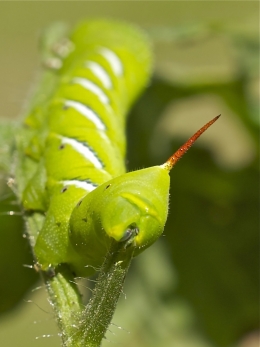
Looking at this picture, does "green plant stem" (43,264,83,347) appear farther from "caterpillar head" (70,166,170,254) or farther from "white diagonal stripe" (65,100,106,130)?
"white diagonal stripe" (65,100,106,130)

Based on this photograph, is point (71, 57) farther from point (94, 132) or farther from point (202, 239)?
point (202, 239)

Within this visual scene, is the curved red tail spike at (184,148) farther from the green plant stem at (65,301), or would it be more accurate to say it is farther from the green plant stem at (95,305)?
the green plant stem at (65,301)

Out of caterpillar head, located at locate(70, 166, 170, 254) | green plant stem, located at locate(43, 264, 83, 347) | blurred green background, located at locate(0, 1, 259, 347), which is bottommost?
blurred green background, located at locate(0, 1, 259, 347)

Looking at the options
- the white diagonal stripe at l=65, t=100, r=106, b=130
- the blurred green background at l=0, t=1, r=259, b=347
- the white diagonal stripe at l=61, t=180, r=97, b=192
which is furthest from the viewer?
the blurred green background at l=0, t=1, r=259, b=347

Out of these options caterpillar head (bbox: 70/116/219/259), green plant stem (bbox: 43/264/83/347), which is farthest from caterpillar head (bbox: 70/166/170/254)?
→ green plant stem (bbox: 43/264/83/347)

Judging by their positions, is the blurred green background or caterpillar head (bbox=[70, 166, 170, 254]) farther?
the blurred green background

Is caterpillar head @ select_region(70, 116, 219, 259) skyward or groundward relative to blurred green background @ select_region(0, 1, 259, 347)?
skyward

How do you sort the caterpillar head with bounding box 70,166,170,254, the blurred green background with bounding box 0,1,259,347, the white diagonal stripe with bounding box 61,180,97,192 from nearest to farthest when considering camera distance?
the caterpillar head with bounding box 70,166,170,254 → the white diagonal stripe with bounding box 61,180,97,192 → the blurred green background with bounding box 0,1,259,347

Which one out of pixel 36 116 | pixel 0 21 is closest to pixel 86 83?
pixel 36 116

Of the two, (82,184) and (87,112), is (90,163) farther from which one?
(87,112)
